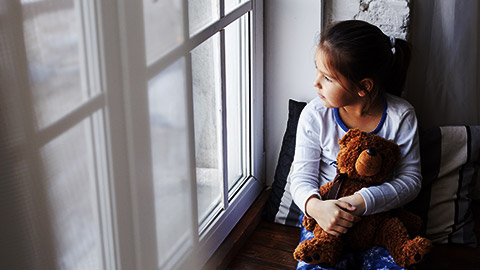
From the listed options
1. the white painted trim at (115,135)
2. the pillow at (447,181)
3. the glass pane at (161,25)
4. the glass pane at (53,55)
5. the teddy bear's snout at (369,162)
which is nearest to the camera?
the glass pane at (53,55)

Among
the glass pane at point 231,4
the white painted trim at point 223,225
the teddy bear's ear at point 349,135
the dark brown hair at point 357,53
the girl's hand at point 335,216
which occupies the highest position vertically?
the glass pane at point 231,4

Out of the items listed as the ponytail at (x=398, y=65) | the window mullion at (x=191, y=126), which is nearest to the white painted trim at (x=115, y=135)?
the window mullion at (x=191, y=126)

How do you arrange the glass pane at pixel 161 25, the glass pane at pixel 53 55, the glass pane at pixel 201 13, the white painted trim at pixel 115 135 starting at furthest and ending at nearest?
the glass pane at pixel 201 13 → the glass pane at pixel 161 25 → the white painted trim at pixel 115 135 → the glass pane at pixel 53 55

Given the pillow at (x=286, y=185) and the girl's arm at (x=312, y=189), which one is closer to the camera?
the girl's arm at (x=312, y=189)

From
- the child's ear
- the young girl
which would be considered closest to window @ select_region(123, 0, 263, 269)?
the young girl

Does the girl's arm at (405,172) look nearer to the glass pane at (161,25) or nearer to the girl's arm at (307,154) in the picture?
the girl's arm at (307,154)

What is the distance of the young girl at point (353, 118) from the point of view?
1466mm

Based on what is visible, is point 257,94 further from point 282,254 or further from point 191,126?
point 191,126

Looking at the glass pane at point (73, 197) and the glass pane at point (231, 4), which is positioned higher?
the glass pane at point (231, 4)

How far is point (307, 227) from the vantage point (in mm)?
1565

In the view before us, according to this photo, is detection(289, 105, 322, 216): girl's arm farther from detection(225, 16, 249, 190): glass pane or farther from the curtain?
the curtain

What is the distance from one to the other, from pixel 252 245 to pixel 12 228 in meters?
1.13

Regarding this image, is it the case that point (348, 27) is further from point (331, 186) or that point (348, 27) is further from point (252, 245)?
point (252, 245)

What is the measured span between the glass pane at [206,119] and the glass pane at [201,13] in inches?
2.0
